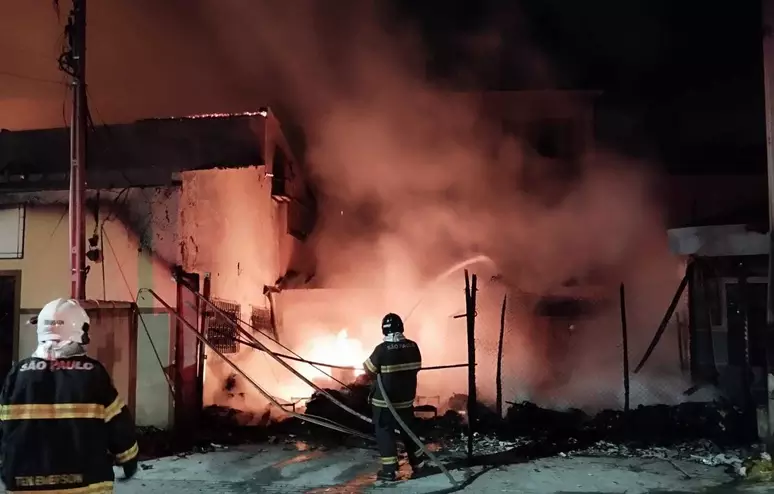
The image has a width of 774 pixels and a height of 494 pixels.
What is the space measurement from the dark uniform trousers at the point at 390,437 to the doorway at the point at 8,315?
516cm

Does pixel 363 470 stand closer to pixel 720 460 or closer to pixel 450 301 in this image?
pixel 720 460

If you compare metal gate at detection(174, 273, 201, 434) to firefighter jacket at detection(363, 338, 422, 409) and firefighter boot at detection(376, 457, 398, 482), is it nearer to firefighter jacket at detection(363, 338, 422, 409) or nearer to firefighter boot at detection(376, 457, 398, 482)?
firefighter jacket at detection(363, 338, 422, 409)

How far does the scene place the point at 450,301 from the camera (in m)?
11.6

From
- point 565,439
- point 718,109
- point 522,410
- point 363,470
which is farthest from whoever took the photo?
point 718,109

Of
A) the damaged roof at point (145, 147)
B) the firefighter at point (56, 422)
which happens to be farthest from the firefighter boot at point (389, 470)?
the damaged roof at point (145, 147)

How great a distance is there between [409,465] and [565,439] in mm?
2189

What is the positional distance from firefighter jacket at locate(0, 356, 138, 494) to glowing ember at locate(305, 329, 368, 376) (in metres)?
8.46

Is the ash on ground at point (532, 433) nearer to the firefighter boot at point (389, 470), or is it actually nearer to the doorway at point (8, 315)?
the firefighter boot at point (389, 470)

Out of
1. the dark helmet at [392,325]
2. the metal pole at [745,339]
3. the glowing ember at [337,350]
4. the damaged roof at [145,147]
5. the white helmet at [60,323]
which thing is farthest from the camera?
the glowing ember at [337,350]

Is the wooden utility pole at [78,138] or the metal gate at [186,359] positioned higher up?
the wooden utility pole at [78,138]

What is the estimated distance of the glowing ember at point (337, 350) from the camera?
11.9 metres

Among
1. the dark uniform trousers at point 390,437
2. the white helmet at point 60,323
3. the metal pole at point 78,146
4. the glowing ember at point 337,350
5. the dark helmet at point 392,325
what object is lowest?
the dark uniform trousers at point 390,437

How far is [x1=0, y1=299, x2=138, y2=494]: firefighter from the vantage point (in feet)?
11.1

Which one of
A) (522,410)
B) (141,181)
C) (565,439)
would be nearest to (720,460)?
(565,439)
